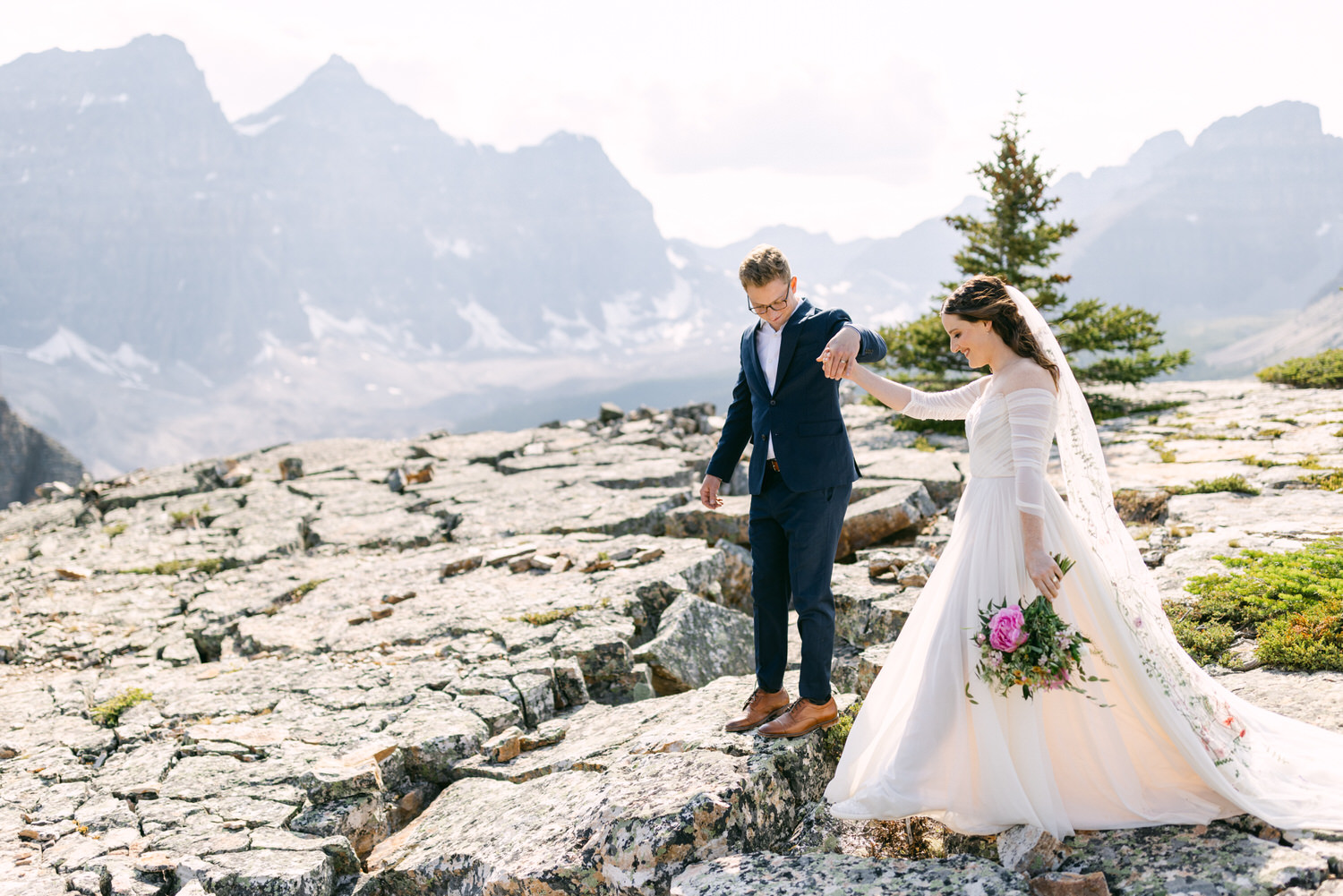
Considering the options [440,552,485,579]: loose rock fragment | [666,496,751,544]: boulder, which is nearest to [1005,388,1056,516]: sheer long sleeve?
[666,496,751,544]: boulder

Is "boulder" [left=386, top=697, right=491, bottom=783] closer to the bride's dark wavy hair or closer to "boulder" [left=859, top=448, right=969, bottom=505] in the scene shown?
the bride's dark wavy hair

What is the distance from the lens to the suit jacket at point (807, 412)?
4133 mm

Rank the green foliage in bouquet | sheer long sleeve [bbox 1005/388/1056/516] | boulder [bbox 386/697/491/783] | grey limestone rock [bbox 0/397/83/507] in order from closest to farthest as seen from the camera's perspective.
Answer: sheer long sleeve [bbox 1005/388/1056/516] < the green foliage in bouquet < boulder [bbox 386/697/491/783] < grey limestone rock [bbox 0/397/83/507]

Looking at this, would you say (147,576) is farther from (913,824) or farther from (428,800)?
(913,824)

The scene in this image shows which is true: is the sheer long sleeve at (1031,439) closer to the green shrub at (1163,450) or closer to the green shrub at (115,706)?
the green shrub at (115,706)

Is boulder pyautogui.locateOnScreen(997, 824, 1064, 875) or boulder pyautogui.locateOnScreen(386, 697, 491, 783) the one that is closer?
boulder pyautogui.locateOnScreen(997, 824, 1064, 875)

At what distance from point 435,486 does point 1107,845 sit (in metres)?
12.1

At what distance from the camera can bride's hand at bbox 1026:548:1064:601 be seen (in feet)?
11.1

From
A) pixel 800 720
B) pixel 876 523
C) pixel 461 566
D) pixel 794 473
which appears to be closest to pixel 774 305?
pixel 794 473

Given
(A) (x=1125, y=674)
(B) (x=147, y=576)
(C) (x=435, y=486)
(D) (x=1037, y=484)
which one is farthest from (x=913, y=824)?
(C) (x=435, y=486)

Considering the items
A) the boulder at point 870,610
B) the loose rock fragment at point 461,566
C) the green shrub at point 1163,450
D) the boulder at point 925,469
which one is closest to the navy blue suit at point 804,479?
the boulder at point 870,610

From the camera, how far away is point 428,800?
16.7 feet

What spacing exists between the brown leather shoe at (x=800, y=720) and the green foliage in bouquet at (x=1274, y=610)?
245cm

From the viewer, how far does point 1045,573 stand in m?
3.39
